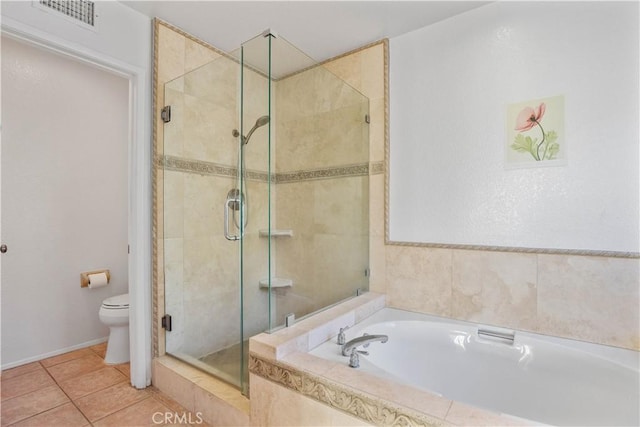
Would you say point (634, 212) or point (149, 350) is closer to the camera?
point (634, 212)

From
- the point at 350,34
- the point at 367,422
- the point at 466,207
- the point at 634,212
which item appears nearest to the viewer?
the point at 367,422

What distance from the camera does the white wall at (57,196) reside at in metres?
2.24

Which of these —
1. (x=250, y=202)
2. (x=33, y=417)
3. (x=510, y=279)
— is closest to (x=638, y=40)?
(x=510, y=279)

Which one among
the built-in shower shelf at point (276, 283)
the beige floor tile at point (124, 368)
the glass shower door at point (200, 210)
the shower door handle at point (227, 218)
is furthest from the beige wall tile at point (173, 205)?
the beige floor tile at point (124, 368)

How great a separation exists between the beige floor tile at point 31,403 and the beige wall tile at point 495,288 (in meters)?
2.40

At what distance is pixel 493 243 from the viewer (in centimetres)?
181

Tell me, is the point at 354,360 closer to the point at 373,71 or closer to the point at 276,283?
the point at 276,283

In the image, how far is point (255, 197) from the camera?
1.73 meters

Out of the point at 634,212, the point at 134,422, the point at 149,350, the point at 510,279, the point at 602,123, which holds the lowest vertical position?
the point at 134,422

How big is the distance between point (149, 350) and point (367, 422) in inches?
60.6

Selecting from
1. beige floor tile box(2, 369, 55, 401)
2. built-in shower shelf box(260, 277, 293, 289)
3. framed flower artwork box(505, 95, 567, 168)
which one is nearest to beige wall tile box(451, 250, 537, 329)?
framed flower artwork box(505, 95, 567, 168)

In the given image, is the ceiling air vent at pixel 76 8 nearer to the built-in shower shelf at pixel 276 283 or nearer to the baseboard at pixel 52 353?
the built-in shower shelf at pixel 276 283

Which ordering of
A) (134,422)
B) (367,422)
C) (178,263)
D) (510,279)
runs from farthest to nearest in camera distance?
(178,263), (510,279), (134,422), (367,422)

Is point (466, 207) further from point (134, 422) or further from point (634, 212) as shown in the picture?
point (134, 422)
